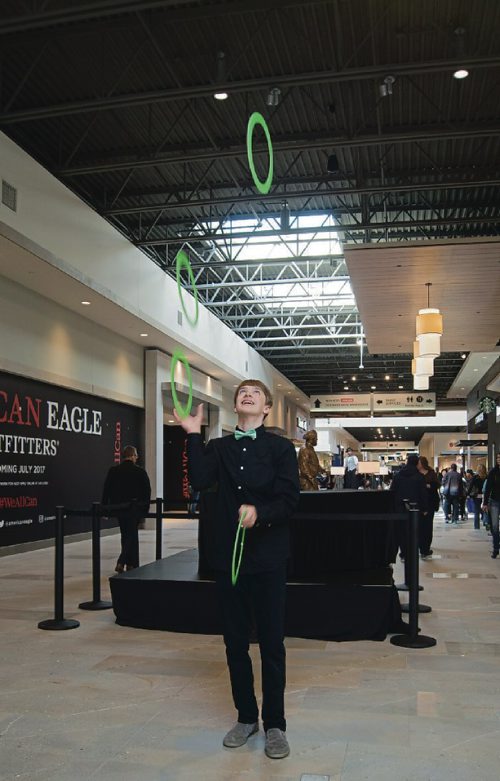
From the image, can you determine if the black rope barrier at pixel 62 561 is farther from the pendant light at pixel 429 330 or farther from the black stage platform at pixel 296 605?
the pendant light at pixel 429 330

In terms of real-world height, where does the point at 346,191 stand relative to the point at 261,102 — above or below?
below

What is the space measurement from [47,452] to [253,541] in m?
10.7

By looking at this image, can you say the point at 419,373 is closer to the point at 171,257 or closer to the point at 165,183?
the point at 165,183

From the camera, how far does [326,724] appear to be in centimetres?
369

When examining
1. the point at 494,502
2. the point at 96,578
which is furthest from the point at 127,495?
the point at 494,502

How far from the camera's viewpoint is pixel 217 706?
4000 millimetres

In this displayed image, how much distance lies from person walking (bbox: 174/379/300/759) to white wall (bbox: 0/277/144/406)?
9.07m

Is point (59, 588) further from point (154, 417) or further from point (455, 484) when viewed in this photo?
point (455, 484)

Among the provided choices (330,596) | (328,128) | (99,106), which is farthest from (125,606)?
(328,128)

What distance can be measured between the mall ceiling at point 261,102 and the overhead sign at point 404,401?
20503 millimetres

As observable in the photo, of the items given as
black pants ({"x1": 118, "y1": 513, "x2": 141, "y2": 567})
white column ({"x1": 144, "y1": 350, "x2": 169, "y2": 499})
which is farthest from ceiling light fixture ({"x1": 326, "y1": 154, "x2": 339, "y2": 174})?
white column ({"x1": 144, "y1": 350, "x2": 169, "y2": 499})

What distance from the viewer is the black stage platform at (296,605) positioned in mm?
5598

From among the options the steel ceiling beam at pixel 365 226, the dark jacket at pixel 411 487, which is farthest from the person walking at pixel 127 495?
the steel ceiling beam at pixel 365 226

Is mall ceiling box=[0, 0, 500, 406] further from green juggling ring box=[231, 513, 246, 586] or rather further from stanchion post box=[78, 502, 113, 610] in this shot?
green juggling ring box=[231, 513, 246, 586]
